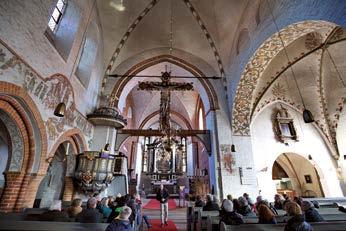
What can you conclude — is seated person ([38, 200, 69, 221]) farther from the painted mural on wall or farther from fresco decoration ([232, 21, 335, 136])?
fresco decoration ([232, 21, 335, 136])

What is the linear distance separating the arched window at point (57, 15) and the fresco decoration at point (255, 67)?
781 cm

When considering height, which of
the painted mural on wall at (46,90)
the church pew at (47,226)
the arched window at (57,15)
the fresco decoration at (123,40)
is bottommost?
the church pew at (47,226)

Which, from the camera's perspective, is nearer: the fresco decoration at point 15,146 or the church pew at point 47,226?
the church pew at point 47,226

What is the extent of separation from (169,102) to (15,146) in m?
6.35

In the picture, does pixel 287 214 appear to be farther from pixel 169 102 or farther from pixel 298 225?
pixel 169 102

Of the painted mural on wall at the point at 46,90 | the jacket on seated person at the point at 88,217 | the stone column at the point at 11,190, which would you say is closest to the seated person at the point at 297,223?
the jacket on seated person at the point at 88,217

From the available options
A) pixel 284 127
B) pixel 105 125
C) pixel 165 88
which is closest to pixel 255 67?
pixel 165 88

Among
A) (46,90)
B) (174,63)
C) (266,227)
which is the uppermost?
(174,63)

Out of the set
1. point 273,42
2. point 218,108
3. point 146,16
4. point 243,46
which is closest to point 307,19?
point 273,42

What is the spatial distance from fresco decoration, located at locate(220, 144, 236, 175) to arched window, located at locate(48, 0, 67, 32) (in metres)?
8.98

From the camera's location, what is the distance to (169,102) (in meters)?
9.53

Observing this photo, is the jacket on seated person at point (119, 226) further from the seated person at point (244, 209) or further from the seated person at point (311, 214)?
the seated person at point (311, 214)

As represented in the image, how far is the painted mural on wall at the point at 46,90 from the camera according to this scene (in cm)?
411

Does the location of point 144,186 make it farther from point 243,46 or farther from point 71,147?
point 243,46
